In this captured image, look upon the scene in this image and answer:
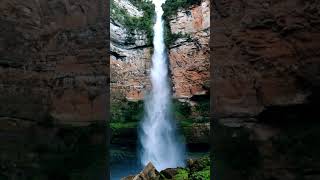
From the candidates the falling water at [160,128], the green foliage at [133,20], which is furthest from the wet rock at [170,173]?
the green foliage at [133,20]

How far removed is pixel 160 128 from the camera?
19484mm

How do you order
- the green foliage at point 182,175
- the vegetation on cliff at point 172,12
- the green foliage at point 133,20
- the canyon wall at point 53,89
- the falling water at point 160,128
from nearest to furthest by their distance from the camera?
1. the canyon wall at point 53,89
2. the green foliage at point 182,175
3. the falling water at point 160,128
4. the vegetation on cliff at point 172,12
5. the green foliage at point 133,20

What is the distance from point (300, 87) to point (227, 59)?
0.64m

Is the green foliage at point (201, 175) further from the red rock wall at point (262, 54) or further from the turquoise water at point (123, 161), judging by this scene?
the turquoise water at point (123, 161)

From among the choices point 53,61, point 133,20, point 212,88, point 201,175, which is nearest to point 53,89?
point 53,61

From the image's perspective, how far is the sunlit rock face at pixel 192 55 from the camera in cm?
1928

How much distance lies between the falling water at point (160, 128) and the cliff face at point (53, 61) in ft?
52.0

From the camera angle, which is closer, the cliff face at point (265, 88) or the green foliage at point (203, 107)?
the cliff face at point (265, 88)

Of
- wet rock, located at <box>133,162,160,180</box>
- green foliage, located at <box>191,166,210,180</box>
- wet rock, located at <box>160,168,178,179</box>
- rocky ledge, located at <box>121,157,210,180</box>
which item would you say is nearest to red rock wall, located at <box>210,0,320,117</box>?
green foliage, located at <box>191,166,210,180</box>

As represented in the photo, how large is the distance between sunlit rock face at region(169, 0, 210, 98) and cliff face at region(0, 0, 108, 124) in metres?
16.1

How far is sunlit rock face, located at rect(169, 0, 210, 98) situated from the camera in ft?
63.3

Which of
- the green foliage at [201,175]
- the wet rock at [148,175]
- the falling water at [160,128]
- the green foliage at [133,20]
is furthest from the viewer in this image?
the green foliage at [133,20]

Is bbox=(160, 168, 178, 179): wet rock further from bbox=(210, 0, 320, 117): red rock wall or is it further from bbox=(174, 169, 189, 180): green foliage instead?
bbox=(210, 0, 320, 117): red rock wall

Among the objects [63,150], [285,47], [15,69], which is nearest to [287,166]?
[285,47]
